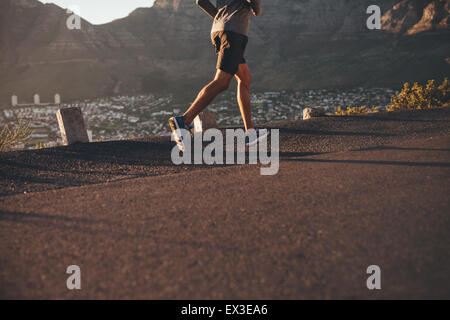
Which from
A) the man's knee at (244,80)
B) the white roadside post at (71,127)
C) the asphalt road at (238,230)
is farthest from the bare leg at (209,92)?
the white roadside post at (71,127)

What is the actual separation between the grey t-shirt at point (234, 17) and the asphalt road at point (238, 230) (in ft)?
5.45

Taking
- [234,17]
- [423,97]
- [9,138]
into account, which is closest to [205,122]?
[234,17]

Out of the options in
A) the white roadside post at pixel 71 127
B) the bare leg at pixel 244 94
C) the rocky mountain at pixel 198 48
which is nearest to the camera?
the bare leg at pixel 244 94

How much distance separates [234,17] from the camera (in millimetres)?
3930

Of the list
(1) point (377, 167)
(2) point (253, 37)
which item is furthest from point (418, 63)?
(1) point (377, 167)

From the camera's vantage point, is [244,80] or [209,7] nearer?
[244,80]

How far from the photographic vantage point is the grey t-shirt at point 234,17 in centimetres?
392

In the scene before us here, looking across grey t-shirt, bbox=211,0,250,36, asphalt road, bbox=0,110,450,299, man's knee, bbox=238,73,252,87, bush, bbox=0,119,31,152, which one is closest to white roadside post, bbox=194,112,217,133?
man's knee, bbox=238,73,252,87

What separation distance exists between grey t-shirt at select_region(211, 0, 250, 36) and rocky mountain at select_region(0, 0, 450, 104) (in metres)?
46.1

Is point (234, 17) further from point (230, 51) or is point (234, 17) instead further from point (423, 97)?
point (423, 97)

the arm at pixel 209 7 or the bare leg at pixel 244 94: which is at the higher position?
the arm at pixel 209 7

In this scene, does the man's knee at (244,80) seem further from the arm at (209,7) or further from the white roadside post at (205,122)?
the white roadside post at (205,122)

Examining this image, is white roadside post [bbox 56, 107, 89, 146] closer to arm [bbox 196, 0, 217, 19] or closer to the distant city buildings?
arm [bbox 196, 0, 217, 19]

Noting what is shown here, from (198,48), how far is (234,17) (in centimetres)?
8196
